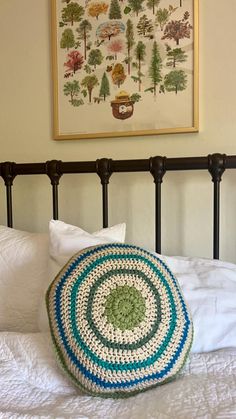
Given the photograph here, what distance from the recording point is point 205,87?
1190 mm

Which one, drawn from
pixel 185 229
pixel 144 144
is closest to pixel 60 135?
pixel 144 144

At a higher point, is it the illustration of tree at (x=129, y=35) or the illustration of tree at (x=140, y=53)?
the illustration of tree at (x=129, y=35)

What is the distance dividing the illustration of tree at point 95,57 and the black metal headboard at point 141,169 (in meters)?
0.34

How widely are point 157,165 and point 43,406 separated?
0.70 m

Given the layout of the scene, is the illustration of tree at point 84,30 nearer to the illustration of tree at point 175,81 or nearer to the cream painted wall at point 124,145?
the cream painted wall at point 124,145

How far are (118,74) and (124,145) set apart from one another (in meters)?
0.22

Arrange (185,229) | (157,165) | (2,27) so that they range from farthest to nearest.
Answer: (2,27)
(185,229)
(157,165)

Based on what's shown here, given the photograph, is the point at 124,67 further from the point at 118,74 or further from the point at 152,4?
the point at 152,4

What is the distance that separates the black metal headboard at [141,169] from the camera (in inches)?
42.8

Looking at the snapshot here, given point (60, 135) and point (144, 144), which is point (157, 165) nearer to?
point (144, 144)

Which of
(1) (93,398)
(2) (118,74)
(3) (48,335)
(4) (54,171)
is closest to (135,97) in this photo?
(2) (118,74)

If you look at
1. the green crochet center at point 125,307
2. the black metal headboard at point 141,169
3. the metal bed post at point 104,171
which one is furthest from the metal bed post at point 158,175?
the green crochet center at point 125,307

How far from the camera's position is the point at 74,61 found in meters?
1.30

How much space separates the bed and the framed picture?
0.17 meters
